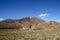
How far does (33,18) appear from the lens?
77438 millimetres

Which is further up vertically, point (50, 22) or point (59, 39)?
point (50, 22)

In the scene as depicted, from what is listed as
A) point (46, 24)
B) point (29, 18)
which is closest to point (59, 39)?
point (46, 24)

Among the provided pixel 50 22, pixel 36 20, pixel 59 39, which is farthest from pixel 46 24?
pixel 59 39

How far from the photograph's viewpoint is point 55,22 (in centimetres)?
5962

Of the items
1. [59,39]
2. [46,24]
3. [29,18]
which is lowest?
[59,39]

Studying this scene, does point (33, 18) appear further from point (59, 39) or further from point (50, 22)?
point (59, 39)

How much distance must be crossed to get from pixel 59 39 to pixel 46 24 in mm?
45491

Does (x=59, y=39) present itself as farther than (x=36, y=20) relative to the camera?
No

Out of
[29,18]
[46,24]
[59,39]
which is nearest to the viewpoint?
[59,39]

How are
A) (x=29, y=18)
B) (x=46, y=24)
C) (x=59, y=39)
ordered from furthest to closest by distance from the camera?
1. (x=29, y=18)
2. (x=46, y=24)
3. (x=59, y=39)

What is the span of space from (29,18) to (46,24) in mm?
18280

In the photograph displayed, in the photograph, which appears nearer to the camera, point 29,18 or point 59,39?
point 59,39

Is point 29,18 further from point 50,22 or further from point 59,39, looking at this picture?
point 59,39

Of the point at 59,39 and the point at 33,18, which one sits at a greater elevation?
the point at 33,18
